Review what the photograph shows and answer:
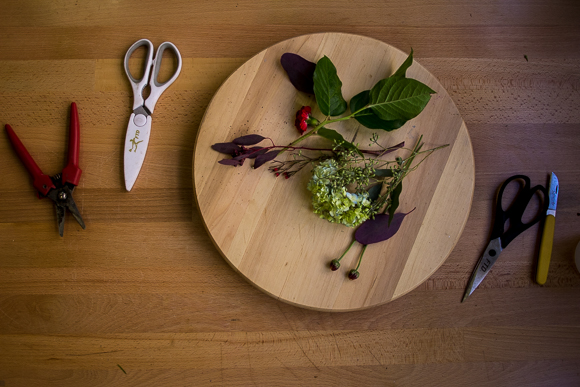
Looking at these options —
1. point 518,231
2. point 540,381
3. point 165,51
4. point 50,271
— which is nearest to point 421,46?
point 518,231

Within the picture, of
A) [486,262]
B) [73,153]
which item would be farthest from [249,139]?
[486,262]

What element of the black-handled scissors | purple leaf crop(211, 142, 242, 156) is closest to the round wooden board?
purple leaf crop(211, 142, 242, 156)

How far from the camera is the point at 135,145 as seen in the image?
2.97 ft

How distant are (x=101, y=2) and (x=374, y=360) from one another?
1101 millimetres

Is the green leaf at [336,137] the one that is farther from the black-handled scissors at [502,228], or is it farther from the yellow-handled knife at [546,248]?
the yellow-handled knife at [546,248]

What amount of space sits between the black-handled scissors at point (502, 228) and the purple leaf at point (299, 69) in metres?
0.52

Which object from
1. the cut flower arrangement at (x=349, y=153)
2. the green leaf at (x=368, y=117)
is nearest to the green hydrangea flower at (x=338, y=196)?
the cut flower arrangement at (x=349, y=153)

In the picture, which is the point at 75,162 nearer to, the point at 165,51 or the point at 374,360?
the point at 165,51

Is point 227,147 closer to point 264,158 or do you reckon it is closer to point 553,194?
point 264,158

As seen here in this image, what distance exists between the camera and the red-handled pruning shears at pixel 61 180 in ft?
2.85

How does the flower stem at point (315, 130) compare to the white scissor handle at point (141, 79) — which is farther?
the white scissor handle at point (141, 79)

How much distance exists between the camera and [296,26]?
1.00 metres

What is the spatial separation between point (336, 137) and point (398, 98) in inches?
5.8

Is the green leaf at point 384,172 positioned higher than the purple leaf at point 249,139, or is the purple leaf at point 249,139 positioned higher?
the purple leaf at point 249,139
